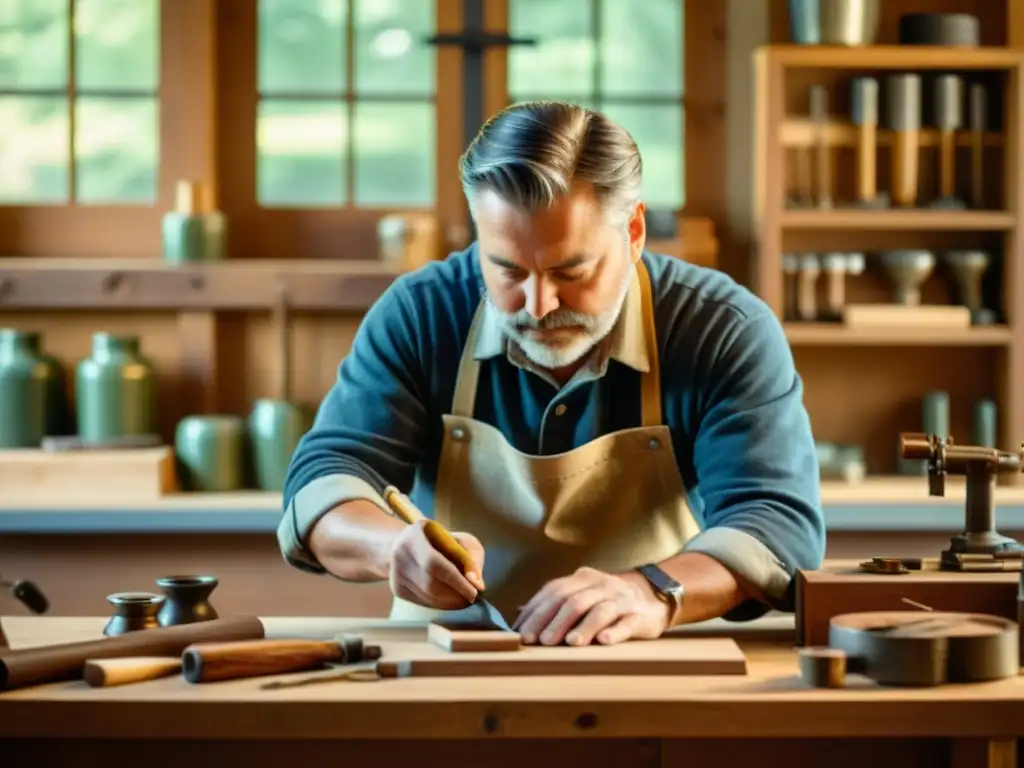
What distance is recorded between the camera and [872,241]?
516 centimetres

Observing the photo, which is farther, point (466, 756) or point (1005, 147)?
point (1005, 147)

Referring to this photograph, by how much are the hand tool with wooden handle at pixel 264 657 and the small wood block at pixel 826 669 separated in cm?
60

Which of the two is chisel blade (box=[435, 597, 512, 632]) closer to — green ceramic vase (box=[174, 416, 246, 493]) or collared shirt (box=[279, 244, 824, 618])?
collared shirt (box=[279, 244, 824, 618])

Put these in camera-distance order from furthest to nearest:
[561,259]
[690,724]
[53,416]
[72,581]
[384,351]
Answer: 1. [53,416]
2. [72,581]
3. [384,351]
4. [561,259]
5. [690,724]

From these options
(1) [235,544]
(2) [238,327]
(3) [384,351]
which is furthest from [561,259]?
(2) [238,327]

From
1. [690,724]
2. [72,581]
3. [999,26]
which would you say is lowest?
[72,581]

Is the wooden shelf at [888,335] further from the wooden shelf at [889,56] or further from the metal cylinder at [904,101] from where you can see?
the wooden shelf at [889,56]

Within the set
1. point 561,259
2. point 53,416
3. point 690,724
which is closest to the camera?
point 690,724

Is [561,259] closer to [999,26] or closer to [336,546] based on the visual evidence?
[336,546]

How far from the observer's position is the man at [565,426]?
8.21 feet

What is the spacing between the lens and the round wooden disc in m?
2.10

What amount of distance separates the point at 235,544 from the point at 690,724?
277 centimetres

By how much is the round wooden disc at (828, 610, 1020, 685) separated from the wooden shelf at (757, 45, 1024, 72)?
2.98 metres

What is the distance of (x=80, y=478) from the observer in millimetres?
4676
